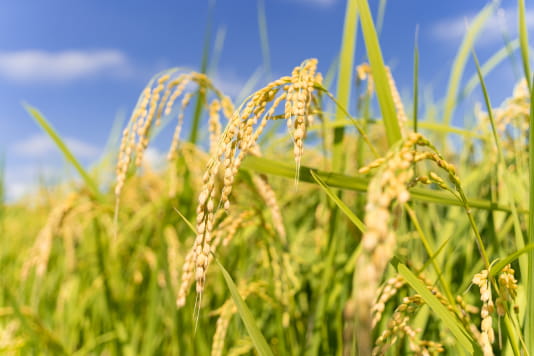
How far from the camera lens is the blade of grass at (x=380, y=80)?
129 centimetres

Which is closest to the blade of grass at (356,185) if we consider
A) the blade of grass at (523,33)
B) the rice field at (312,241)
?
the rice field at (312,241)

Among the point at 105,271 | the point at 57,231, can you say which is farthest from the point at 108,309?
the point at 57,231

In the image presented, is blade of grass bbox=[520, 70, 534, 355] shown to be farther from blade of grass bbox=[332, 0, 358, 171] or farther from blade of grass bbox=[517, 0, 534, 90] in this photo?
blade of grass bbox=[332, 0, 358, 171]

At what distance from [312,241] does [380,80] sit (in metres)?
2.20

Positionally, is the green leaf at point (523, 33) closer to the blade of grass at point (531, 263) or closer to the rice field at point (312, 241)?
the rice field at point (312, 241)

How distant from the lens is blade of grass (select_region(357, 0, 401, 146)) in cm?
129

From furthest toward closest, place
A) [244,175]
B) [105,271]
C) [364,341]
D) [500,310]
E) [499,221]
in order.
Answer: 1. [105,271]
2. [499,221]
3. [244,175]
4. [500,310]
5. [364,341]

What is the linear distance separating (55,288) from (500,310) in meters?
3.75

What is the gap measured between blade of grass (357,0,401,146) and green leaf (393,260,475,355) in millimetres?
452

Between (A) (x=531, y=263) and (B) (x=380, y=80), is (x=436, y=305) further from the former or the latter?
(B) (x=380, y=80)

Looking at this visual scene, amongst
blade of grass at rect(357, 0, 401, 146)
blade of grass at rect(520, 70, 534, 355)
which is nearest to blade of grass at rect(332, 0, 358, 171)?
blade of grass at rect(357, 0, 401, 146)

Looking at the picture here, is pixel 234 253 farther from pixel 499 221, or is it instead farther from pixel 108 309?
pixel 499 221

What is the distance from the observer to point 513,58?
2348 mm

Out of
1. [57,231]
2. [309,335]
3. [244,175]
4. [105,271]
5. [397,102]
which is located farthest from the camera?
[105,271]
